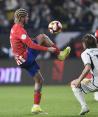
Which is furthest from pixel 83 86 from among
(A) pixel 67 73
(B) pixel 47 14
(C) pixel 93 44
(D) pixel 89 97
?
(B) pixel 47 14

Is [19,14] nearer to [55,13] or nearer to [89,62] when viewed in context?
[89,62]

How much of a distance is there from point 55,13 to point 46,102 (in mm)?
9072

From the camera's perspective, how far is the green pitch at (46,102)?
41.3 ft

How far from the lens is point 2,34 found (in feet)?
73.6

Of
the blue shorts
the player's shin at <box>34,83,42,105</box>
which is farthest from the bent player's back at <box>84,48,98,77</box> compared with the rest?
the player's shin at <box>34,83,42,105</box>

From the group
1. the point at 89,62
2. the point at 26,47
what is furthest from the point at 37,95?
the point at 89,62

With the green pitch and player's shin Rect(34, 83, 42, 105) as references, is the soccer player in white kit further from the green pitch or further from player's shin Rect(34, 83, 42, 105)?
player's shin Rect(34, 83, 42, 105)

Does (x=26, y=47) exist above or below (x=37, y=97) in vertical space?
above

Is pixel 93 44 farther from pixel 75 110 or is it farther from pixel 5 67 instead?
pixel 5 67

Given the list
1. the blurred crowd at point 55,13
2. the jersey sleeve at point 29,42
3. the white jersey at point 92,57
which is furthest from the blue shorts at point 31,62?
the blurred crowd at point 55,13

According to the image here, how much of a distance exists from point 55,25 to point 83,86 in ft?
5.16

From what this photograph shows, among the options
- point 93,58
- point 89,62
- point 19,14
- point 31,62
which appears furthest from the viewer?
point 31,62

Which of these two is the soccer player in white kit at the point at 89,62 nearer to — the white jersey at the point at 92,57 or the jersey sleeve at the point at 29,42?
the white jersey at the point at 92,57

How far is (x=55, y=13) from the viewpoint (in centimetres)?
2398
